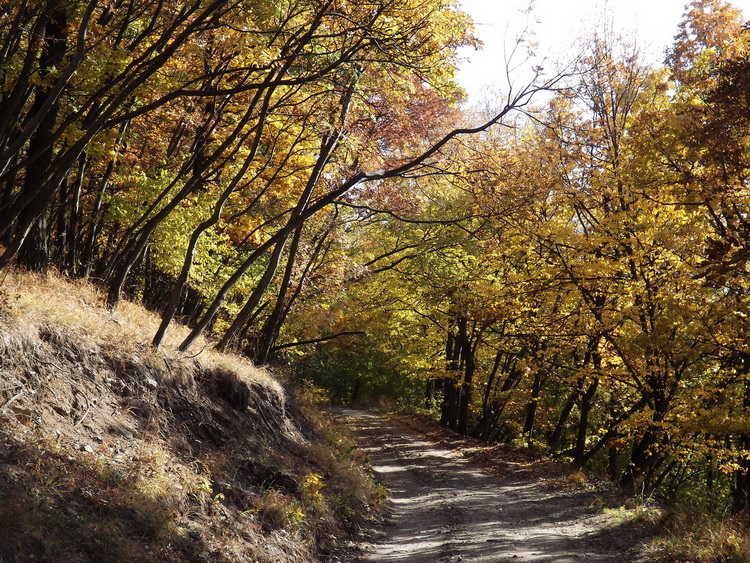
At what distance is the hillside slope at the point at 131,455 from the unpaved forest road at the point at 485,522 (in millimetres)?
1016

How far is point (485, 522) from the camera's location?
32.6 feet

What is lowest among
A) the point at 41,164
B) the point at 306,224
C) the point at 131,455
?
the point at 131,455

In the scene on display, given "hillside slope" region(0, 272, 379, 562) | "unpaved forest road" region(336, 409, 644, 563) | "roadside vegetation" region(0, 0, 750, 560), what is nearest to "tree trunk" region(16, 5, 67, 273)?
"roadside vegetation" region(0, 0, 750, 560)

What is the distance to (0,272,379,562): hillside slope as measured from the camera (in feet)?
15.9

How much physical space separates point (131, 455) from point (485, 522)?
6.00 metres

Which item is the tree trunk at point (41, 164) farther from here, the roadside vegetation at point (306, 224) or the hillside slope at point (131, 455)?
the hillside slope at point (131, 455)

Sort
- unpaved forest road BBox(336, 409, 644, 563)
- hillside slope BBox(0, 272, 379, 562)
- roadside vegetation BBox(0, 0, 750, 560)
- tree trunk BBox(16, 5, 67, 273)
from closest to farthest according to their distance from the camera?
hillside slope BBox(0, 272, 379, 562) → roadside vegetation BBox(0, 0, 750, 560) → unpaved forest road BBox(336, 409, 644, 563) → tree trunk BBox(16, 5, 67, 273)

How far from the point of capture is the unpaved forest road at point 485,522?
26.4 ft

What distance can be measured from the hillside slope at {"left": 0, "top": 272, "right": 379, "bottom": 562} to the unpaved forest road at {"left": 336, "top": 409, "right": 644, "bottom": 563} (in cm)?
102

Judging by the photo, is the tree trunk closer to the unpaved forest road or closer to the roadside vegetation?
the roadside vegetation

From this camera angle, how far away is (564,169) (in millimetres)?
14008

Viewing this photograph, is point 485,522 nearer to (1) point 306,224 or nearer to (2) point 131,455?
(2) point 131,455

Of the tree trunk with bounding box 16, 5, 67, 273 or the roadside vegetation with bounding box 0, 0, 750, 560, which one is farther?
the tree trunk with bounding box 16, 5, 67, 273

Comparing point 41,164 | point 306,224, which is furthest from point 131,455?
point 306,224
